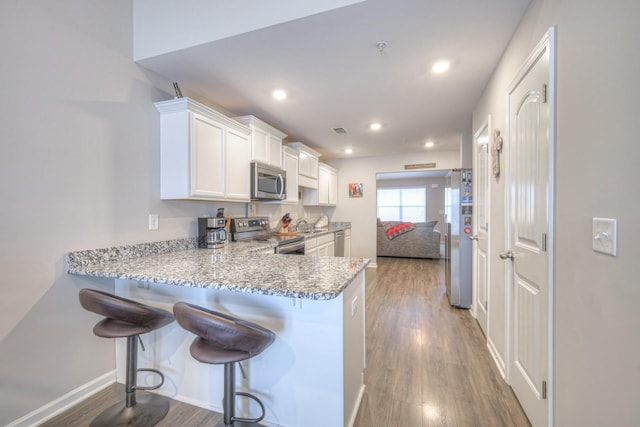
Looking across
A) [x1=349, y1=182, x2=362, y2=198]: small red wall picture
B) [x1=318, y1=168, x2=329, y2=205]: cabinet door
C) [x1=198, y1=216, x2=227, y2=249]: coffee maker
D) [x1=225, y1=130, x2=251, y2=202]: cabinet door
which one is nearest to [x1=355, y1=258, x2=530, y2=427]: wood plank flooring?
[x1=198, y1=216, x2=227, y2=249]: coffee maker

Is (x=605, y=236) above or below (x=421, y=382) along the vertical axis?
above

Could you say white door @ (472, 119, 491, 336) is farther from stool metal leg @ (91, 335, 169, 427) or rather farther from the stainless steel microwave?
stool metal leg @ (91, 335, 169, 427)

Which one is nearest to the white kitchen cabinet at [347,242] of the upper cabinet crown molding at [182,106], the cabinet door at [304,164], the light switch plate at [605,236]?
the cabinet door at [304,164]

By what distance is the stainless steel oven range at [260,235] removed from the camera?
3.13 metres

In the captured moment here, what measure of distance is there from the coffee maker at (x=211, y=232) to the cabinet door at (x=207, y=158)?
27cm

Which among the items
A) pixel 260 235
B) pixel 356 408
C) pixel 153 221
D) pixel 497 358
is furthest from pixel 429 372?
pixel 153 221

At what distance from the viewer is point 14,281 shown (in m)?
1.51

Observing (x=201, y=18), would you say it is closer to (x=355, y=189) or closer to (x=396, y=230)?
(x=355, y=189)

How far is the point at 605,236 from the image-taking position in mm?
904

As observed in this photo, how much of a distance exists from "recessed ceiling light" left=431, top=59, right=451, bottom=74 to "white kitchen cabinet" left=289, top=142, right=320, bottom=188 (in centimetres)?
231

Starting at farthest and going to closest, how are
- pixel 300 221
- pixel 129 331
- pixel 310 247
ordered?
pixel 300 221 → pixel 310 247 → pixel 129 331

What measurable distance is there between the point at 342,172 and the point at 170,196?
423cm

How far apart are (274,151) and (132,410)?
9.14 ft

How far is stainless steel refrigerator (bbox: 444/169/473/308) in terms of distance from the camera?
10.9ft
